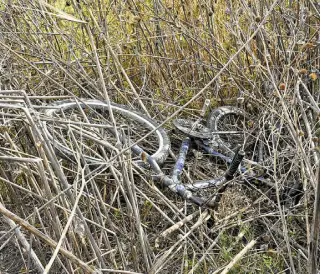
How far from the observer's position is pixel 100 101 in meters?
3.95

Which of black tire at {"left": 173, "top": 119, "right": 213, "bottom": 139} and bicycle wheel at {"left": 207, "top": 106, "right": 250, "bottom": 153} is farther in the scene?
bicycle wheel at {"left": 207, "top": 106, "right": 250, "bottom": 153}

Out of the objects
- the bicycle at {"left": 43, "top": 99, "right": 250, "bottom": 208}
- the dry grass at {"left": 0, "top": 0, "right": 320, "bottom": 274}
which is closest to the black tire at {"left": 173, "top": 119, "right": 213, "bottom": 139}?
the bicycle at {"left": 43, "top": 99, "right": 250, "bottom": 208}

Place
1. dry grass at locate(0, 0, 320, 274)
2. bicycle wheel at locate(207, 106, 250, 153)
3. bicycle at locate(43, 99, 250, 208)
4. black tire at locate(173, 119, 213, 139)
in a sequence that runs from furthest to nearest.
→ bicycle wheel at locate(207, 106, 250, 153) → black tire at locate(173, 119, 213, 139) → bicycle at locate(43, 99, 250, 208) → dry grass at locate(0, 0, 320, 274)

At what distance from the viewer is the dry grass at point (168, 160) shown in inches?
96.3

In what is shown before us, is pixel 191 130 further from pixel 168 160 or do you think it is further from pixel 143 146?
pixel 143 146

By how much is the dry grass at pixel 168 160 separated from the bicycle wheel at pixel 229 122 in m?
0.13

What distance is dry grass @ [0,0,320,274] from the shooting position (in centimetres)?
245

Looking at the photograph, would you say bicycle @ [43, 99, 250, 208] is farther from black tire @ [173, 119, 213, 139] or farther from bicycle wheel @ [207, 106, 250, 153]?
bicycle wheel @ [207, 106, 250, 153]

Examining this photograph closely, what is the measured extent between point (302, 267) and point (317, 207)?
3.39ft

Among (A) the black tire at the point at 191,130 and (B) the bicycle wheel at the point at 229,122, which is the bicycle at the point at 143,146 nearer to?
(A) the black tire at the point at 191,130

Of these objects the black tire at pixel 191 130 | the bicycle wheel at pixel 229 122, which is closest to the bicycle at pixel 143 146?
the black tire at pixel 191 130

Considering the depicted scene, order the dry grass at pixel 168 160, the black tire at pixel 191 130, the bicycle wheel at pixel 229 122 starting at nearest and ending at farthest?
1. the dry grass at pixel 168 160
2. the black tire at pixel 191 130
3. the bicycle wheel at pixel 229 122

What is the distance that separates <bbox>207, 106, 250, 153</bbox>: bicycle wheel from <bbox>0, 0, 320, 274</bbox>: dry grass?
0.13m

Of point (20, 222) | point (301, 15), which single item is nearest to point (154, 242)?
point (20, 222)
